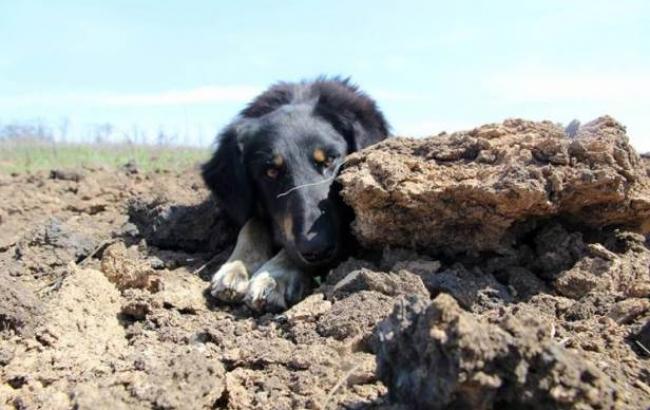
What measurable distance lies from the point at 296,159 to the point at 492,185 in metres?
1.66

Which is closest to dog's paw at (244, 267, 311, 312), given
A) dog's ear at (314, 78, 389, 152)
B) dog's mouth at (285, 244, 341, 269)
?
dog's mouth at (285, 244, 341, 269)

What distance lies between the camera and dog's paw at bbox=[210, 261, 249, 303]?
12.4ft

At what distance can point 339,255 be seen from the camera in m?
3.97

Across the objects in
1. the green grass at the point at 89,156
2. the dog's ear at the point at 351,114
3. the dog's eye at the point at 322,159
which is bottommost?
the green grass at the point at 89,156

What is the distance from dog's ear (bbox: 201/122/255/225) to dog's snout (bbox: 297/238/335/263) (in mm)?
1142

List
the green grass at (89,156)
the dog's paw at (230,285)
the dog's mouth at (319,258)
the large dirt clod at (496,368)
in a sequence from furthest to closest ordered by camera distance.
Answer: the green grass at (89,156), the dog's mouth at (319,258), the dog's paw at (230,285), the large dirt clod at (496,368)

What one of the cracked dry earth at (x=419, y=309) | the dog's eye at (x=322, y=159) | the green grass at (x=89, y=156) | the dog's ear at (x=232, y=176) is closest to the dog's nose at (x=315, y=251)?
the cracked dry earth at (x=419, y=309)

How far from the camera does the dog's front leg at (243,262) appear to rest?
12.4 ft

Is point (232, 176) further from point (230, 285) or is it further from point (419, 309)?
point (419, 309)

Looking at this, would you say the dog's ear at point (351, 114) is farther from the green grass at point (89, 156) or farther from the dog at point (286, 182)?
the green grass at point (89, 156)

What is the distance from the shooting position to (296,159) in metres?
4.55

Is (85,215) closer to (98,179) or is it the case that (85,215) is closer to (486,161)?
(98,179)

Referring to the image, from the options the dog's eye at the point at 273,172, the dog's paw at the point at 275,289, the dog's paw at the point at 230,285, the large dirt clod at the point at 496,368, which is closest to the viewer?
the large dirt clod at the point at 496,368

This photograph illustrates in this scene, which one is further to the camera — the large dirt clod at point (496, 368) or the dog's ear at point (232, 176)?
the dog's ear at point (232, 176)
